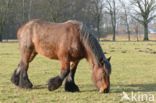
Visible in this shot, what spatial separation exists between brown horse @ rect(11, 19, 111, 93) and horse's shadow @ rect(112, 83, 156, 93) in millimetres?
1058

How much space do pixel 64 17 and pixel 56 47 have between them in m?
52.3

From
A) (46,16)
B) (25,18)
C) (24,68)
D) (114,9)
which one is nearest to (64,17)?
(46,16)

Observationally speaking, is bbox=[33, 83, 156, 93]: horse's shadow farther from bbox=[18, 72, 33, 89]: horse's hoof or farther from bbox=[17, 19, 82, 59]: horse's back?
bbox=[17, 19, 82, 59]: horse's back

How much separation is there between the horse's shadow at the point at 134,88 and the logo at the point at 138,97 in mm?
642

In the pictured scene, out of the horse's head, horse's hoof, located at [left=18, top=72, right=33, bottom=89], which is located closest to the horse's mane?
the horse's head

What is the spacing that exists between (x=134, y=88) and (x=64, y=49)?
2602 millimetres

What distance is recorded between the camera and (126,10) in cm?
7850

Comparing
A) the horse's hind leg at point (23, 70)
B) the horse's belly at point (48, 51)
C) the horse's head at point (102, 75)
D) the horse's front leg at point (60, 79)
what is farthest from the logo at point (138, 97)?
the horse's hind leg at point (23, 70)

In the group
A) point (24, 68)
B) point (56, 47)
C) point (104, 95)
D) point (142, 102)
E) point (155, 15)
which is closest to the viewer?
point (142, 102)

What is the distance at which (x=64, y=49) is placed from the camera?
10.2m

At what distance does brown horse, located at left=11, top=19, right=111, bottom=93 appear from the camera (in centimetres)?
988

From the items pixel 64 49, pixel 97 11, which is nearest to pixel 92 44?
pixel 64 49

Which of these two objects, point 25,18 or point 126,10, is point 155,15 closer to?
point 126,10

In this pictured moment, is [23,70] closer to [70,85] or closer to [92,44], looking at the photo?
[70,85]
